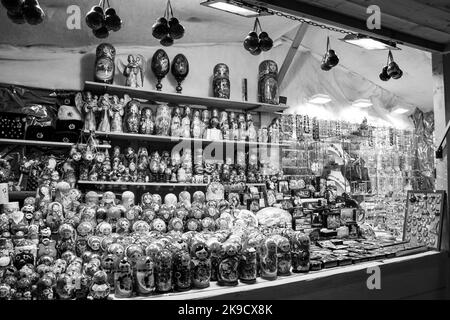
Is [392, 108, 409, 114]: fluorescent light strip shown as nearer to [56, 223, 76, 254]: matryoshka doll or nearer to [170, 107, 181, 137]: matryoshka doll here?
[170, 107, 181, 137]: matryoshka doll

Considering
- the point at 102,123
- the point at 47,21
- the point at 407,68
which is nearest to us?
the point at 47,21

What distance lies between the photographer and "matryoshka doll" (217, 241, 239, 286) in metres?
1.90

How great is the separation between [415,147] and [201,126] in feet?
16.1

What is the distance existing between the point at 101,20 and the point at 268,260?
7.06ft

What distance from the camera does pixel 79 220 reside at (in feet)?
7.87

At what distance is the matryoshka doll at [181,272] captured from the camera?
5.88 feet

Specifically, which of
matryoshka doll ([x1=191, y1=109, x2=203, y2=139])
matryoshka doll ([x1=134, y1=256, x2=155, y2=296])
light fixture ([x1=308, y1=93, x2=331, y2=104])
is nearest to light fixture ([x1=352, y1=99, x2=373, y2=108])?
light fixture ([x1=308, y1=93, x2=331, y2=104])

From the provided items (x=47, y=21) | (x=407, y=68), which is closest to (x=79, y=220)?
(x=47, y=21)

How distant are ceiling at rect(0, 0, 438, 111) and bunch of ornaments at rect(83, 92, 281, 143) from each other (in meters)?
0.70

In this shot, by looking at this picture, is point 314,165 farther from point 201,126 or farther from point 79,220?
point 79,220

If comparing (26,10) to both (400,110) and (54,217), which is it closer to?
(54,217)

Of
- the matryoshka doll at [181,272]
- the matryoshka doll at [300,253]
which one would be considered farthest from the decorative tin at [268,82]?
the matryoshka doll at [181,272]

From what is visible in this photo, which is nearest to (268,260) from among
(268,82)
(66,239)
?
(66,239)

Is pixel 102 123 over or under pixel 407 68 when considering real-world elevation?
under
